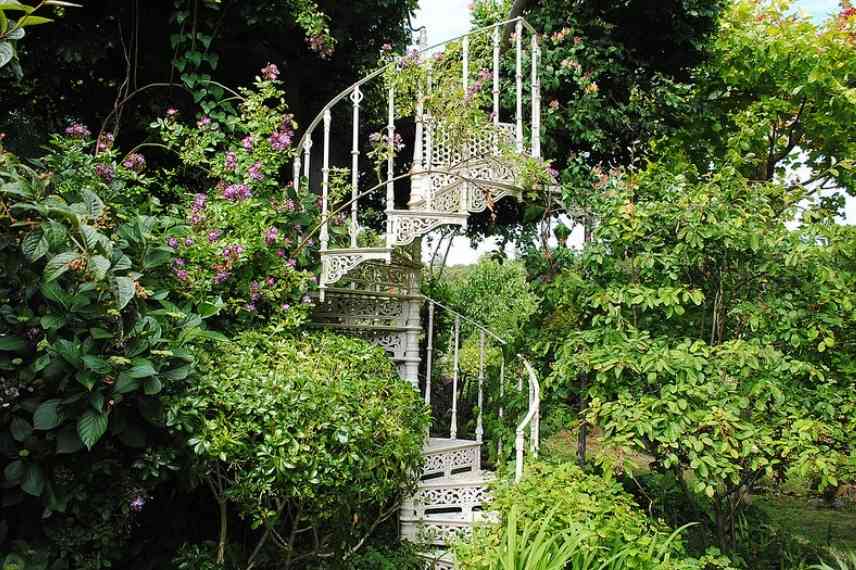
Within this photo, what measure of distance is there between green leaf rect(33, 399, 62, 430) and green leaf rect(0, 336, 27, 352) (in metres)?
0.23

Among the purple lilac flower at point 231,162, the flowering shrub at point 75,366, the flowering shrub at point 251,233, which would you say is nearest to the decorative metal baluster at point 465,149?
the flowering shrub at point 251,233

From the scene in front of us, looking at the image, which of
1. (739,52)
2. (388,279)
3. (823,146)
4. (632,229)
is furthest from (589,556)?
(823,146)

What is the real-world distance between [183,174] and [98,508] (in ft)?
8.00

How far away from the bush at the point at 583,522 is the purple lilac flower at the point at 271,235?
169 cm

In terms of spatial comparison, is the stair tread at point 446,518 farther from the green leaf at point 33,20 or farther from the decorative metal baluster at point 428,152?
the green leaf at point 33,20

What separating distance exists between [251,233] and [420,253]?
147cm

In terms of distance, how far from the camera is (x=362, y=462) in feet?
10.1

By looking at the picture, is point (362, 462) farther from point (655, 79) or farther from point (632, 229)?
point (655, 79)

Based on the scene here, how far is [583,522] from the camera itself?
2.93m

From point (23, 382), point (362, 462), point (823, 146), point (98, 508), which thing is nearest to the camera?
point (23, 382)

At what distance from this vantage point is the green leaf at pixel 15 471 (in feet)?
8.75

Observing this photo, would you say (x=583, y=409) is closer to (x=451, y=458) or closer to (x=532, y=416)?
(x=532, y=416)

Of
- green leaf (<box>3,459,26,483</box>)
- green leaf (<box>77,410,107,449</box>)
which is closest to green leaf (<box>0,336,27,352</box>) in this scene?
green leaf (<box>77,410,107,449</box>)

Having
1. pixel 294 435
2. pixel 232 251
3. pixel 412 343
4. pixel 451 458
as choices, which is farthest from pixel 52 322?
pixel 451 458
